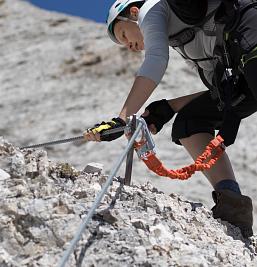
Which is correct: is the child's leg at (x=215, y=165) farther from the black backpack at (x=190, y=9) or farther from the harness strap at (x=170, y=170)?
the black backpack at (x=190, y=9)

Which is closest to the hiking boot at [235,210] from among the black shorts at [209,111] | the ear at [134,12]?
the black shorts at [209,111]

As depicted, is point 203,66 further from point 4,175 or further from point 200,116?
point 4,175

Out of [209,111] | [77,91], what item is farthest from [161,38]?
[77,91]

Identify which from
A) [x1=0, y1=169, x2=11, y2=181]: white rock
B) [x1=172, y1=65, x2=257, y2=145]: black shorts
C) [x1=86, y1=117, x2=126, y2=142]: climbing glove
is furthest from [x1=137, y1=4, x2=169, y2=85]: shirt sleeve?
[x1=0, y1=169, x2=11, y2=181]: white rock

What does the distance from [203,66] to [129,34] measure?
0.61 meters

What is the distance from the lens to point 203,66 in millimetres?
3941

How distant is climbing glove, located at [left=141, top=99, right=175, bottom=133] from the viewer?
4043 millimetres

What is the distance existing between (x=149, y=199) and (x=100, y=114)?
1219cm

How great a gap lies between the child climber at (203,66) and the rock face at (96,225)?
335mm

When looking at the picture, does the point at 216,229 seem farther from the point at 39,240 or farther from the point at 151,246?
the point at 39,240

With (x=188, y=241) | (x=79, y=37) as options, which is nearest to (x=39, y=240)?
(x=188, y=241)

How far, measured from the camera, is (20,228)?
9.65ft

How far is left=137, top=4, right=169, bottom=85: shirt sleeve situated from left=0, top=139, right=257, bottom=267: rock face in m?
0.71

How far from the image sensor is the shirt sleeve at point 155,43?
3.61m
